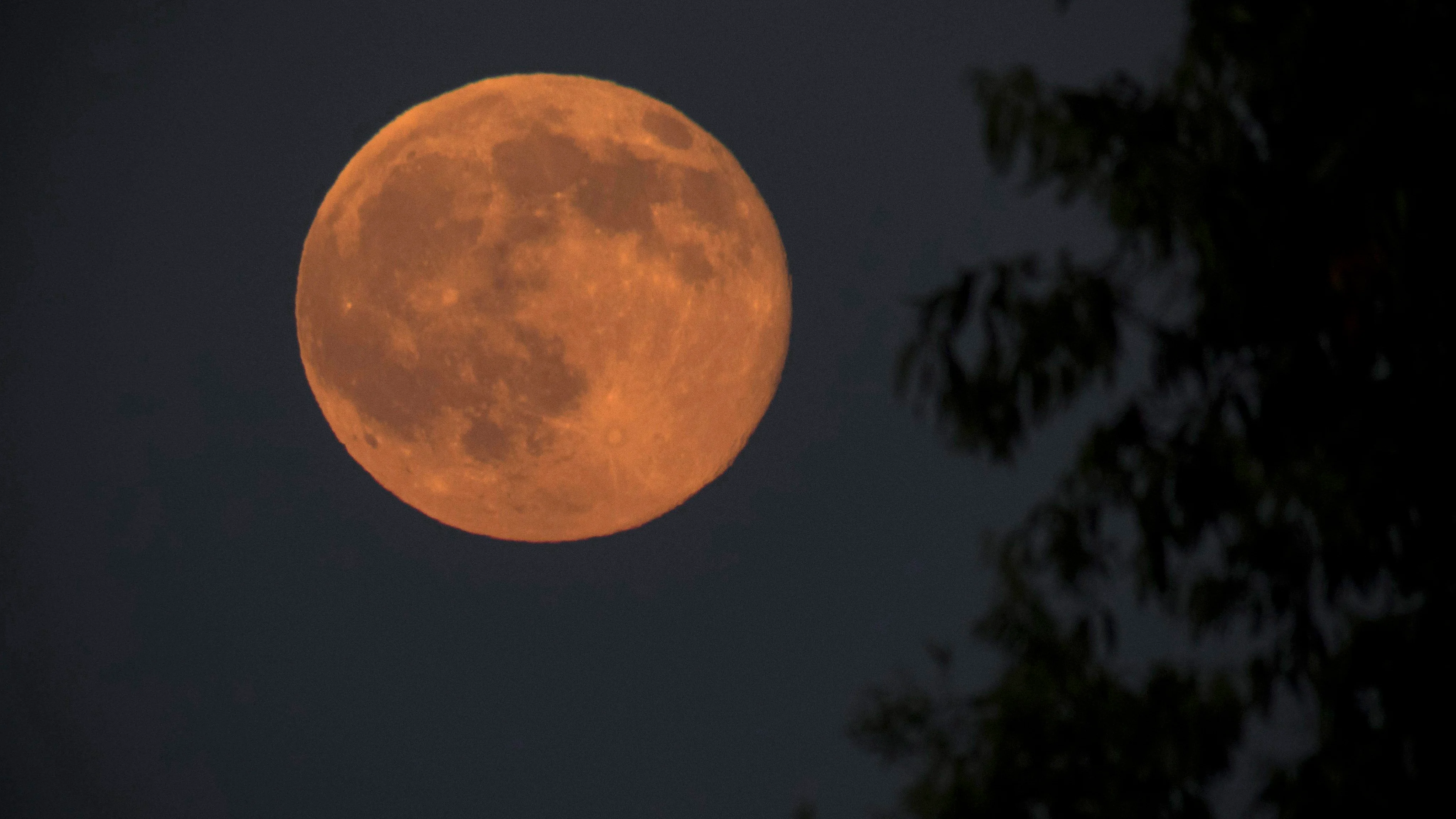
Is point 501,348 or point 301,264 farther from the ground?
point 301,264

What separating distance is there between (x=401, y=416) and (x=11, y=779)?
653cm

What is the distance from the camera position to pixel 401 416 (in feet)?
16.7

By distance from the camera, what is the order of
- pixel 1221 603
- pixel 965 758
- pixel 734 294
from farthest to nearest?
pixel 734 294, pixel 965 758, pixel 1221 603

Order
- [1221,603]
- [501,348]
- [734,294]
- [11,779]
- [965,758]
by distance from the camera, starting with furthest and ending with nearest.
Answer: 1. [11,779]
2. [734,294]
3. [501,348]
4. [965,758]
5. [1221,603]

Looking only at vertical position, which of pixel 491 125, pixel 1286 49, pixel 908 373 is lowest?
pixel 908 373

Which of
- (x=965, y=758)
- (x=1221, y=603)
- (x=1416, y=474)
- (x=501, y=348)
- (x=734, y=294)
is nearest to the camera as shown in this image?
(x=1416, y=474)

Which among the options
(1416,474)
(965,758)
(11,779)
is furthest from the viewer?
(11,779)

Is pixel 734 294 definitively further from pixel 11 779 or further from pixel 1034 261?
pixel 11 779

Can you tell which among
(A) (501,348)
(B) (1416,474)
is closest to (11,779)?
(A) (501,348)

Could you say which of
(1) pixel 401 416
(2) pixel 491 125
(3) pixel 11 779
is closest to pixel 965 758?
(1) pixel 401 416

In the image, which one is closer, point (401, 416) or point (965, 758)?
point (965, 758)

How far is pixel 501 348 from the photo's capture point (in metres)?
4.88

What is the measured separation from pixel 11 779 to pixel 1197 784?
915cm

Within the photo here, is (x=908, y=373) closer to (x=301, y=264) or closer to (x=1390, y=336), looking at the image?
(x=1390, y=336)
